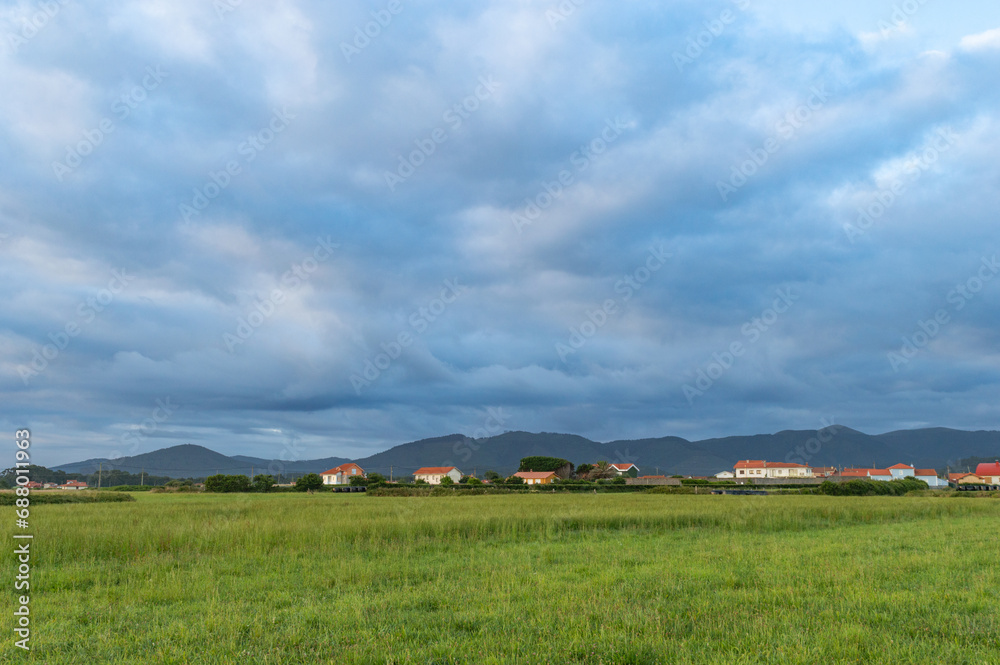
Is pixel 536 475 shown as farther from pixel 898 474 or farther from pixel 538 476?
pixel 898 474

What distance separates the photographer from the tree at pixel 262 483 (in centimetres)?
8406

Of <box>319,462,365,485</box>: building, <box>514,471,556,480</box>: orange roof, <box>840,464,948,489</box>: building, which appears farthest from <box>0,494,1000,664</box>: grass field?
<box>840,464,948,489</box>: building

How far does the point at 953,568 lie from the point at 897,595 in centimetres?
495

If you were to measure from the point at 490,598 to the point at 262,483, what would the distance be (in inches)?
3286

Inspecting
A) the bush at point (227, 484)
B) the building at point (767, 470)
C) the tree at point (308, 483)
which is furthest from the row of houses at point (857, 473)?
the bush at point (227, 484)

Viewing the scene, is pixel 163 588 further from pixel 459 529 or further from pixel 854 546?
pixel 854 546

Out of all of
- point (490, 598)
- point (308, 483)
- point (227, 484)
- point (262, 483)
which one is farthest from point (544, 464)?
point (490, 598)

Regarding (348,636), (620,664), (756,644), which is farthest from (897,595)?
(348,636)

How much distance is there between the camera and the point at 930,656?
759cm

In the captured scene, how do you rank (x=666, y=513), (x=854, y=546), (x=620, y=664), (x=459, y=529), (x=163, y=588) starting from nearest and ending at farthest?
(x=620, y=664), (x=163, y=588), (x=854, y=546), (x=459, y=529), (x=666, y=513)

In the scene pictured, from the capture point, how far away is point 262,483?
280ft

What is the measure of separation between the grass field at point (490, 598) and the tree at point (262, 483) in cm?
6814

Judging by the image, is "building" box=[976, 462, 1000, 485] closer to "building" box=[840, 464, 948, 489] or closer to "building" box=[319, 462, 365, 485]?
"building" box=[840, 464, 948, 489]

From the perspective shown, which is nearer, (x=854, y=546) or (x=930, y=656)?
(x=930, y=656)
